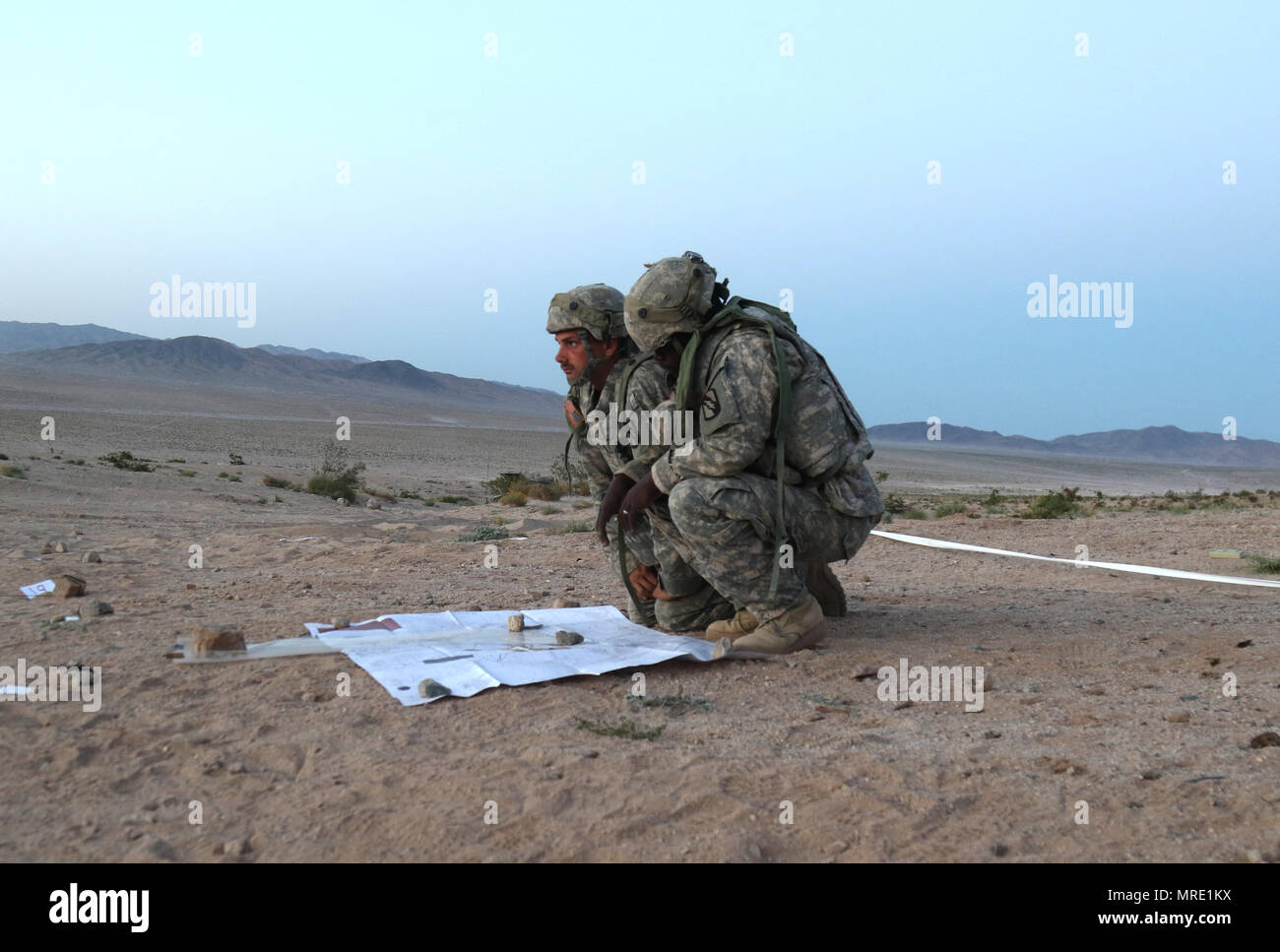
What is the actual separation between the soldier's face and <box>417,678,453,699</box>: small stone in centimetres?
179

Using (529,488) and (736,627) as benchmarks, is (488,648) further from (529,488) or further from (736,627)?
(529,488)

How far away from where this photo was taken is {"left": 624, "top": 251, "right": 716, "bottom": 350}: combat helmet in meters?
4.14

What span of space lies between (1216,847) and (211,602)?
4623 millimetres

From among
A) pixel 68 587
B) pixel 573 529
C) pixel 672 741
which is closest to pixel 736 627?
pixel 672 741

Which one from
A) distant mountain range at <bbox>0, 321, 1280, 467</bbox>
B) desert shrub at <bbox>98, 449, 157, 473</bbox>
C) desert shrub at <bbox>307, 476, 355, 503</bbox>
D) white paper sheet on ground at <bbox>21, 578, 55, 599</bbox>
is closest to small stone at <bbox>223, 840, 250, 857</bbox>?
white paper sheet on ground at <bbox>21, 578, 55, 599</bbox>

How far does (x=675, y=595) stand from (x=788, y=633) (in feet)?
2.26

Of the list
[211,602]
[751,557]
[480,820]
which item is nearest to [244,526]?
[211,602]

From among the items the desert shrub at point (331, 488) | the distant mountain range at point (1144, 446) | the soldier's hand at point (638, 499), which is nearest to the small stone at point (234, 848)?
the soldier's hand at point (638, 499)

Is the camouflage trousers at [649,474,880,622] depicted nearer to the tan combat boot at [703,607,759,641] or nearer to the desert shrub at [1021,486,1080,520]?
the tan combat boot at [703,607,759,641]

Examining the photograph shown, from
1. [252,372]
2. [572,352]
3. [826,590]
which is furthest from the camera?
[252,372]

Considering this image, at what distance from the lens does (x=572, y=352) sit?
475 cm

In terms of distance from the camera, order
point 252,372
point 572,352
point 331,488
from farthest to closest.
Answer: point 252,372, point 331,488, point 572,352
